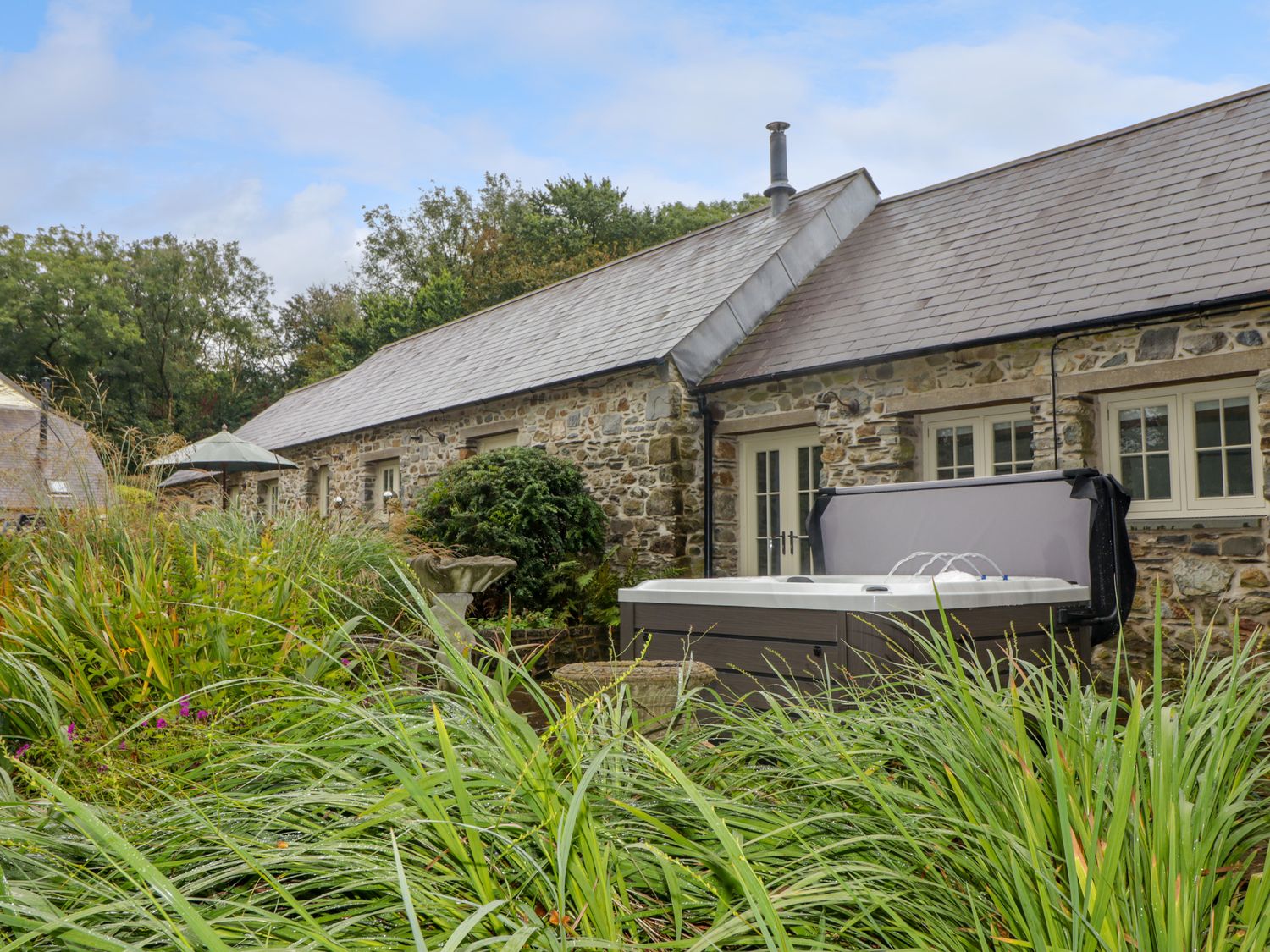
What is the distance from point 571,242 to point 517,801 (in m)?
28.7

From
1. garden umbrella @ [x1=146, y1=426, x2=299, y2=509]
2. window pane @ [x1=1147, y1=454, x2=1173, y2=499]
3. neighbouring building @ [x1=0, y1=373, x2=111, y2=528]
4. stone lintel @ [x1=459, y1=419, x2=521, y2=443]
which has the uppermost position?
stone lintel @ [x1=459, y1=419, x2=521, y2=443]

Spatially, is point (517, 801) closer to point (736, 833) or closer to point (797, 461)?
point (736, 833)

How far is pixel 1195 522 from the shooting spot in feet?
21.9

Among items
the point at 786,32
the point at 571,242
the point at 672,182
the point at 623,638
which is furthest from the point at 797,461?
the point at 672,182

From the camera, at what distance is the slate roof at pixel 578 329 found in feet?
34.5

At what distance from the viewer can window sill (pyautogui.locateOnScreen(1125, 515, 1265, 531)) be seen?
6.44 meters

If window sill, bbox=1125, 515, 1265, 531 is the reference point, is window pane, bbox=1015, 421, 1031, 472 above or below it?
above

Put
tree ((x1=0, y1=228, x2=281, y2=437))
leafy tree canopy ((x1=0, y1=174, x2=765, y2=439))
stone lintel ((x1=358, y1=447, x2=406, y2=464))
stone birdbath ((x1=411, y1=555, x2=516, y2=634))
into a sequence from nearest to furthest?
stone birdbath ((x1=411, y1=555, x2=516, y2=634)) → stone lintel ((x1=358, y1=447, x2=406, y2=464)) → leafy tree canopy ((x1=0, y1=174, x2=765, y2=439)) → tree ((x1=0, y1=228, x2=281, y2=437))

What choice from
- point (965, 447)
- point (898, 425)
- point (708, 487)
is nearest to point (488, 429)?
point (708, 487)

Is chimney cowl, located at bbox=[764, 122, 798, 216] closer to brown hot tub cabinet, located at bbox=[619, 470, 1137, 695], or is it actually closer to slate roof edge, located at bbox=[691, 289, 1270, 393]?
slate roof edge, located at bbox=[691, 289, 1270, 393]

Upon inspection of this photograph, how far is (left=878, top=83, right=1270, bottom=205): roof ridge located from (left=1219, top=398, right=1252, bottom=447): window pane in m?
4.00

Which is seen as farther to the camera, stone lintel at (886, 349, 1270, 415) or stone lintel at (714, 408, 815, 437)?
stone lintel at (714, 408, 815, 437)

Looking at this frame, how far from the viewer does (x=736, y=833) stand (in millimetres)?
1712

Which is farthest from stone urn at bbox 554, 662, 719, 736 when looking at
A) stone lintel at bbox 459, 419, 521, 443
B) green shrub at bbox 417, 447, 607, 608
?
stone lintel at bbox 459, 419, 521, 443
